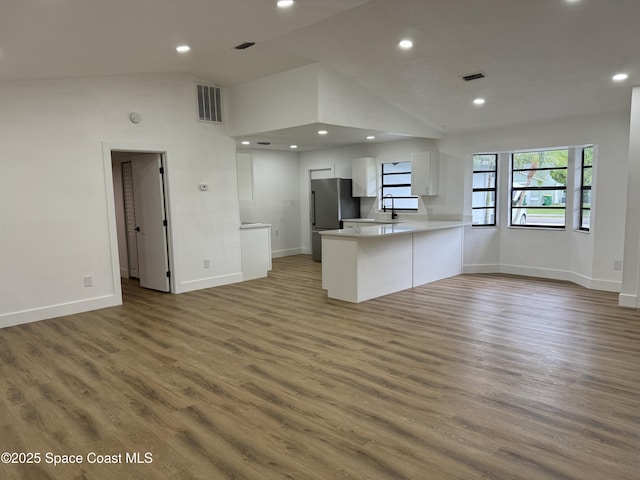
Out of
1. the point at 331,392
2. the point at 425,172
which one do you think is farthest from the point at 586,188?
the point at 331,392

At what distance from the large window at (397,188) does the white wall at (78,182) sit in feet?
12.5

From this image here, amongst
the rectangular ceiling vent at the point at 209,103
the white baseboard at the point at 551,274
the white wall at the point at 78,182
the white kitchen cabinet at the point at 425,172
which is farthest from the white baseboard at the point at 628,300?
the rectangular ceiling vent at the point at 209,103

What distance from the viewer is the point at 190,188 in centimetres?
639

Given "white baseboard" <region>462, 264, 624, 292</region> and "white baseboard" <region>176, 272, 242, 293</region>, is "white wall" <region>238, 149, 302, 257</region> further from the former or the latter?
"white baseboard" <region>462, 264, 624, 292</region>

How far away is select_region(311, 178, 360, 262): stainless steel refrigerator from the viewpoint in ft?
28.8

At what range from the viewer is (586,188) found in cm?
667

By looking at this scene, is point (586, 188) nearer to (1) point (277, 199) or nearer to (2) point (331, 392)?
(2) point (331, 392)

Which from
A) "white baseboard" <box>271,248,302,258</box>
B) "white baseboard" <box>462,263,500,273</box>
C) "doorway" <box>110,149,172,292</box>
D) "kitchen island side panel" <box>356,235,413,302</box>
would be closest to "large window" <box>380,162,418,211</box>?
"white baseboard" <box>462,263,500,273</box>

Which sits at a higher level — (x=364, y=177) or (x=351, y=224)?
(x=364, y=177)

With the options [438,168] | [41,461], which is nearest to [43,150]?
[41,461]

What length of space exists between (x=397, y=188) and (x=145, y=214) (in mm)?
4885

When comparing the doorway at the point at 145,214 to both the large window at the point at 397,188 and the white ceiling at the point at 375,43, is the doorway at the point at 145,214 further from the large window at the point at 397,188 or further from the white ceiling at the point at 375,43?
the large window at the point at 397,188

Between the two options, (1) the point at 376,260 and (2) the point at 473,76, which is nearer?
(2) the point at 473,76

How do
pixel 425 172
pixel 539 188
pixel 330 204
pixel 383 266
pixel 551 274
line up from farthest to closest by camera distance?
pixel 330 204, pixel 425 172, pixel 539 188, pixel 551 274, pixel 383 266
